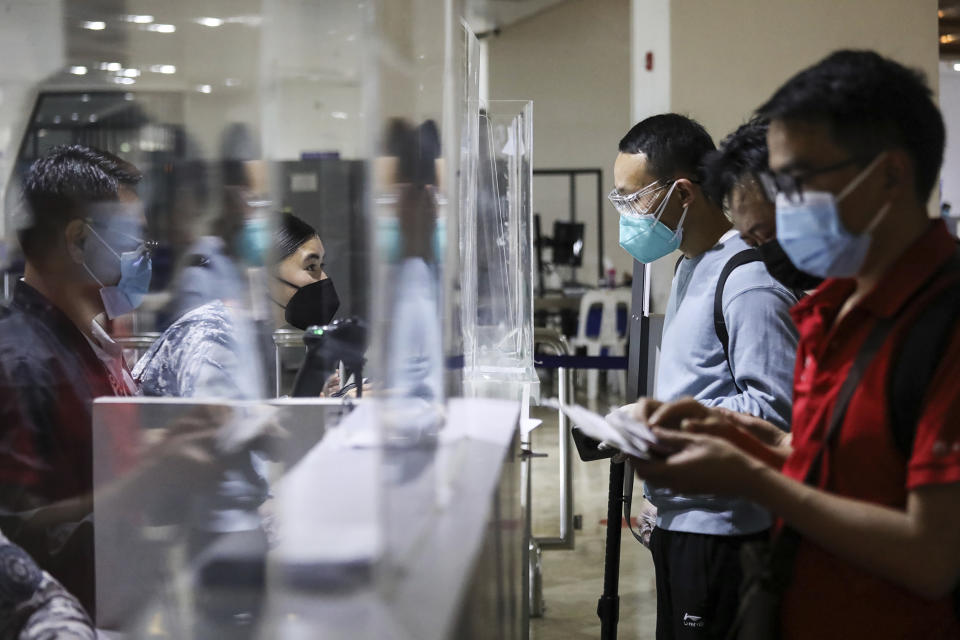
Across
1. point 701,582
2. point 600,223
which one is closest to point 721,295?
point 701,582

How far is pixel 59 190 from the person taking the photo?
62.5 inches

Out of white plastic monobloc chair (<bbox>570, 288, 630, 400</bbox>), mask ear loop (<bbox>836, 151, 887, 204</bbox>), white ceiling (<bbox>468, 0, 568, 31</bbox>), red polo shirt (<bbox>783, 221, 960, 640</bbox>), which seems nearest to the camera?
red polo shirt (<bbox>783, 221, 960, 640</bbox>)

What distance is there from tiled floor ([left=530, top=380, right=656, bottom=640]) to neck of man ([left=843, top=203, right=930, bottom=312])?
2486 mm

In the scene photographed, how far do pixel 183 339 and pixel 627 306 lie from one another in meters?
6.85

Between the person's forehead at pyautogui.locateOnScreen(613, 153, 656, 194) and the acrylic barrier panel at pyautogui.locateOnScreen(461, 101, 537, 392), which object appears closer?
the person's forehead at pyautogui.locateOnScreen(613, 153, 656, 194)

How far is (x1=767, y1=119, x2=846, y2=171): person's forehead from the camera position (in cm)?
113

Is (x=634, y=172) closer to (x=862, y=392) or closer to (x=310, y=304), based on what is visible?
(x=310, y=304)

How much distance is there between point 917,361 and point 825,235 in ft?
0.62

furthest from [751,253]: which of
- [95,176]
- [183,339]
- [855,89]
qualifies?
[95,176]

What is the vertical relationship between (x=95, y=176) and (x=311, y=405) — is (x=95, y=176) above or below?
above

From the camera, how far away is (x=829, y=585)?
3.81 feet

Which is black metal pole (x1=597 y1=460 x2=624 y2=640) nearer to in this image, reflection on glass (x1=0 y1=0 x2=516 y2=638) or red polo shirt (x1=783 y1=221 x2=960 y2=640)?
reflection on glass (x1=0 y1=0 x2=516 y2=638)

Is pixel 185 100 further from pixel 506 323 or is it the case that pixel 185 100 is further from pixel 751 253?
pixel 506 323

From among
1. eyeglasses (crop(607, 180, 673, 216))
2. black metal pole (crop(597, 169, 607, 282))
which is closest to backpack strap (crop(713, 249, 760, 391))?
eyeglasses (crop(607, 180, 673, 216))
